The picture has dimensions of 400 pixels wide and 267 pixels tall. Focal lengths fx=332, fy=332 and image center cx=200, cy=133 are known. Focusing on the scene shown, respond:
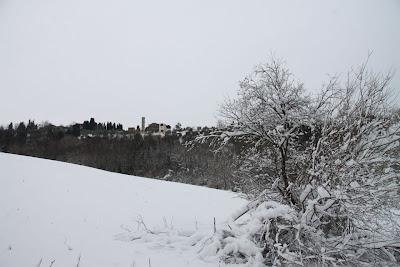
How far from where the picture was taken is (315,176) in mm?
7508

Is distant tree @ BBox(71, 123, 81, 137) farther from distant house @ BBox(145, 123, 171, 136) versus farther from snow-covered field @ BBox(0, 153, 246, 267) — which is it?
snow-covered field @ BBox(0, 153, 246, 267)

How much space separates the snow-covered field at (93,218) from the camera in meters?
6.31

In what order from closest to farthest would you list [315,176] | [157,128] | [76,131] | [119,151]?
1. [315,176]
2. [119,151]
3. [76,131]
4. [157,128]

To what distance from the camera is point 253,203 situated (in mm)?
7391

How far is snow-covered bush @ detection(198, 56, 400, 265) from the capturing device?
6.29m

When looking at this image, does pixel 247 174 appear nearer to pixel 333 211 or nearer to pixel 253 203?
pixel 253 203

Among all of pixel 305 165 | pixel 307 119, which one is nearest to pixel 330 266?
pixel 305 165

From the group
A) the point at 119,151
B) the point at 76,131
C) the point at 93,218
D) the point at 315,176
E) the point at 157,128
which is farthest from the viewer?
the point at 157,128

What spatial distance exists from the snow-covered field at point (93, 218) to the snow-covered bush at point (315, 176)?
54.2 inches

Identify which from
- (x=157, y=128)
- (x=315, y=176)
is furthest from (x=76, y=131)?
(x=315, y=176)

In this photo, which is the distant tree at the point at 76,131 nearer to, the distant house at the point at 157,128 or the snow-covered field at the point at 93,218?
the distant house at the point at 157,128

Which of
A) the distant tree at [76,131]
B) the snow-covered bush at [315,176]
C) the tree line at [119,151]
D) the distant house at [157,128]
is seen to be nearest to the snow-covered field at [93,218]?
the snow-covered bush at [315,176]

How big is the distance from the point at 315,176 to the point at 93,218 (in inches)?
243

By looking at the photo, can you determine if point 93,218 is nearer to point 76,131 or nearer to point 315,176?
point 315,176
